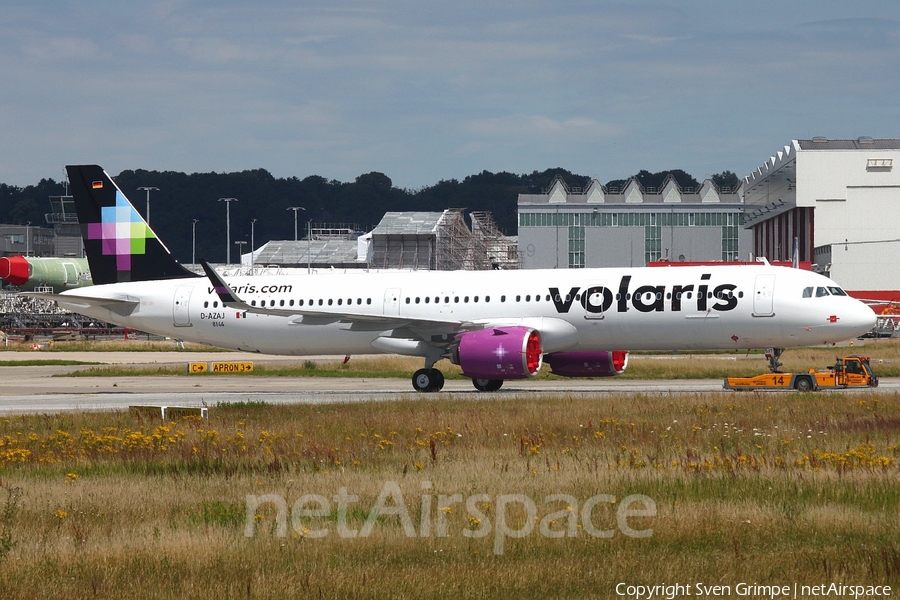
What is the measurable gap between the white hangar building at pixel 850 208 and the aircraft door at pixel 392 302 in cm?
6839

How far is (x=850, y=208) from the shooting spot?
98312 millimetres

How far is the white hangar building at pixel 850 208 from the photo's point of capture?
317ft

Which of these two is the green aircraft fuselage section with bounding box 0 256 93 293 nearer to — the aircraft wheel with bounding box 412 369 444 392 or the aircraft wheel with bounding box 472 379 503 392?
the aircraft wheel with bounding box 412 369 444 392

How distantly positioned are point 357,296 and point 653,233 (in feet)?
347

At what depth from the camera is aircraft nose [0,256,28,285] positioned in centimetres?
6975

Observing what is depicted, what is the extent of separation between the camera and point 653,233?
13712 centimetres

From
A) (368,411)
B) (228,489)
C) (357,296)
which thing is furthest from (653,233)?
(228,489)

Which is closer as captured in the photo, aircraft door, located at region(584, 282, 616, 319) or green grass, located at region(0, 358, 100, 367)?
aircraft door, located at region(584, 282, 616, 319)

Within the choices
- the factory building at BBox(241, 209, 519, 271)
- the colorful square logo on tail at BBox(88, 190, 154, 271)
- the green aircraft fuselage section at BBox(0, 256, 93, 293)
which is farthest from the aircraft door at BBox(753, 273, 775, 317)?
the factory building at BBox(241, 209, 519, 271)

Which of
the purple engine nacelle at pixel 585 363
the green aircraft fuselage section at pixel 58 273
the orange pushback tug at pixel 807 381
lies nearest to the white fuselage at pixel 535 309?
the orange pushback tug at pixel 807 381

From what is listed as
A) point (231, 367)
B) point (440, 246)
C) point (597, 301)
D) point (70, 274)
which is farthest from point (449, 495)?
point (440, 246)

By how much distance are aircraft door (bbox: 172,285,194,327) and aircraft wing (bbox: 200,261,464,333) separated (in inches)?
154

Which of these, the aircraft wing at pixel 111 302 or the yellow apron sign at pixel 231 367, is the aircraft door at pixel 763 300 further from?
the yellow apron sign at pixel 231 367

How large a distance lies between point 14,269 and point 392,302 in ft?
145
